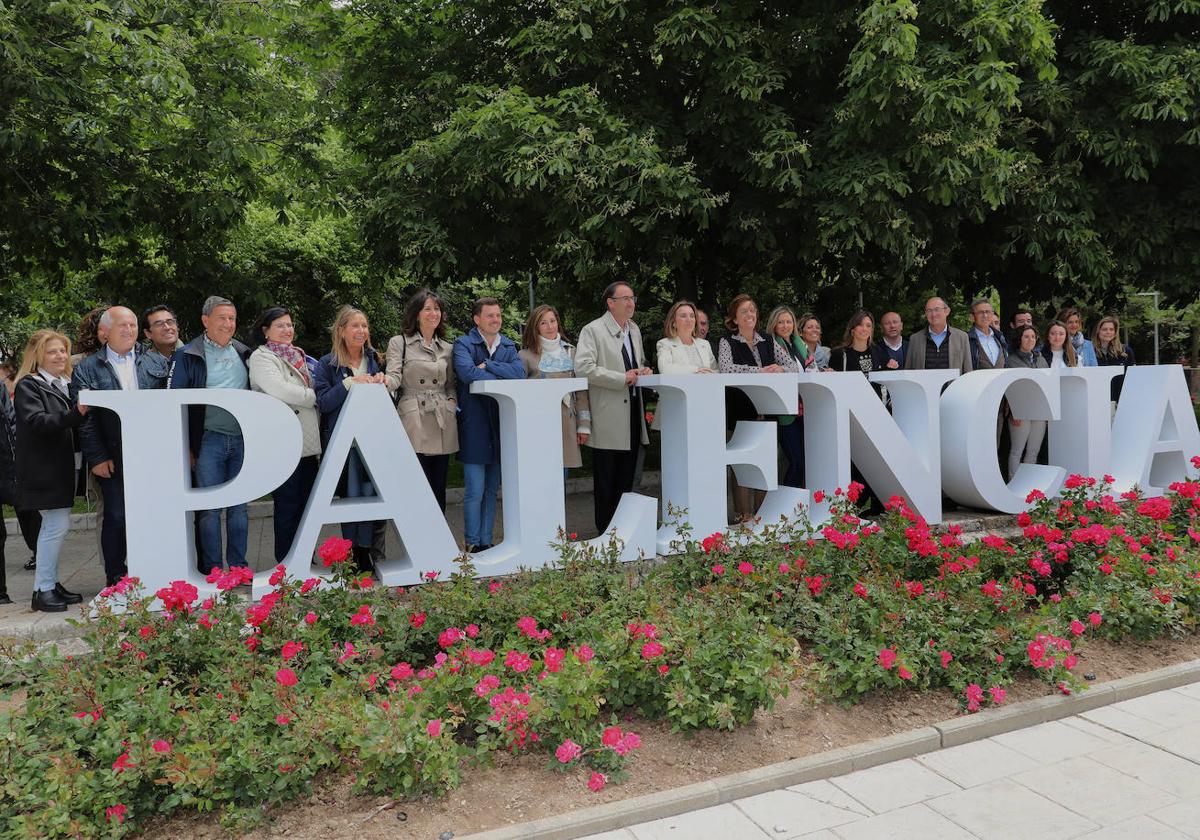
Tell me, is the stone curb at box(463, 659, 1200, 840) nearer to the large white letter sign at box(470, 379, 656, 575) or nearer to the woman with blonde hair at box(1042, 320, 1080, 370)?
the large white letter sign at box(470, 379, 656, 575)

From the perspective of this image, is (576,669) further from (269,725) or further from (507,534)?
(507,534)

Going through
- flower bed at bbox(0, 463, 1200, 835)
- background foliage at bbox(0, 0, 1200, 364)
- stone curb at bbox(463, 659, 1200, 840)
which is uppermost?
background foliage at bbox(0, 0, 1200, 364)

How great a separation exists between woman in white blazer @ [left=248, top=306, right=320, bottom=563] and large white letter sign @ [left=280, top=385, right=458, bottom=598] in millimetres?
303

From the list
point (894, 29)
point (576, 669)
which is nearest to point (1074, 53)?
point (894, 29)

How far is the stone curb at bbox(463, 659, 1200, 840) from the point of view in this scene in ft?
10.7

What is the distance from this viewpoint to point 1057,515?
6.12 m

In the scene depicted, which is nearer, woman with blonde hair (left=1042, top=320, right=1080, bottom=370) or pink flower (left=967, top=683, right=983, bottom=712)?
pink flower (left=967, top=683, right=983, bottom=712)

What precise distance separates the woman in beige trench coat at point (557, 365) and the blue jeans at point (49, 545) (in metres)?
3.12

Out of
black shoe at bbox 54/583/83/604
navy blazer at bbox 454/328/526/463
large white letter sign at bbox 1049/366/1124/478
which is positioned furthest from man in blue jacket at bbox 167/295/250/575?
large white letter sign at bbox 1049/366/1124/478

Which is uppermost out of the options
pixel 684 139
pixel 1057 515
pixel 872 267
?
pixel 684 139

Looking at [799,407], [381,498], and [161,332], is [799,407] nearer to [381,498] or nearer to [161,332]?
[381,498]

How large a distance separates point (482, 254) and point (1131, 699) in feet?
25.2

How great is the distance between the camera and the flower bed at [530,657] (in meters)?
3.24

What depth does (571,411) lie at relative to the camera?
20.9 ft
